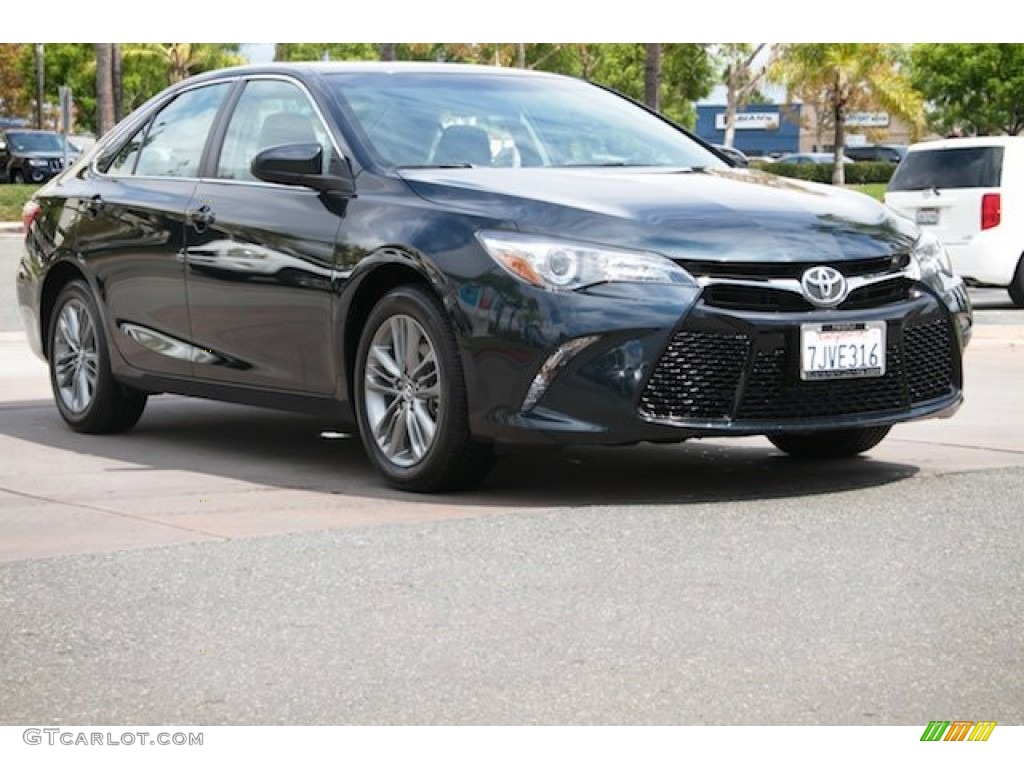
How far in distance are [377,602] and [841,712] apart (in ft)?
5.47

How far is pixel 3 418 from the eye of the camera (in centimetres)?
1061

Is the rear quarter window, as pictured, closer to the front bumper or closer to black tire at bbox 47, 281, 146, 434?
black tire at bbox 47, 281, 146, 434

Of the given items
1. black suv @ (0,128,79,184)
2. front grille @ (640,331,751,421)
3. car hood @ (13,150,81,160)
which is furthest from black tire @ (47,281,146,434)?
car hood @ (13,150,81,160)

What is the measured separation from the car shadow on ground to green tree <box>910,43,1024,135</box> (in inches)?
2570

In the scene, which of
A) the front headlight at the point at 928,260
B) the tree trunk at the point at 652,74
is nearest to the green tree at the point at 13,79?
the tree trunk at the point at 652,74

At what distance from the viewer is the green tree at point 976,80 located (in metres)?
73.4

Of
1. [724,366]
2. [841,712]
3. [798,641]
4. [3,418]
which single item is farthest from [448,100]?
[841,712]

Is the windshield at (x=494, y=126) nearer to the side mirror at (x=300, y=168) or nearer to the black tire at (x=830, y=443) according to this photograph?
the side mirror at (x=300, y=168)

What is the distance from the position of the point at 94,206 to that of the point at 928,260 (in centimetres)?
390

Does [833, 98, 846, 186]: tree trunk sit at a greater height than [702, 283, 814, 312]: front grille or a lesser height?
lesser

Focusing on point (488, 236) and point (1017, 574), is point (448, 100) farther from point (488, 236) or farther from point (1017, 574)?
point (1017, 574)

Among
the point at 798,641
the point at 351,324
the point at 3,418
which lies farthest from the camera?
the point at 3,418

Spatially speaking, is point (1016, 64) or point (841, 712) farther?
point (1016, 64)

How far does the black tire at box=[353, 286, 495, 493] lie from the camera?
25.1 ft
